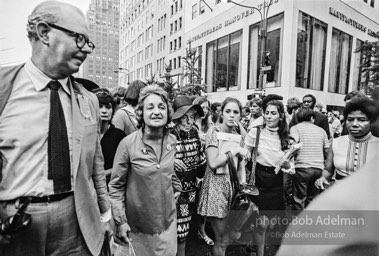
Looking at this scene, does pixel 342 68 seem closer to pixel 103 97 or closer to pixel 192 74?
pixel 103 97

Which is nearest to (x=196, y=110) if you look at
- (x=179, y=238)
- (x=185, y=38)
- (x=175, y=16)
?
(x=179, y=238)

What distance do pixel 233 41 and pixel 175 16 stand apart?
758 cm

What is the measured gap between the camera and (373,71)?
1.01m

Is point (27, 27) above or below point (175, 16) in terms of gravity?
below

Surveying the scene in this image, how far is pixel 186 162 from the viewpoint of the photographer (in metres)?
2.59

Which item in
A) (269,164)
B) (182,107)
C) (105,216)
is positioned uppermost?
(182,107)

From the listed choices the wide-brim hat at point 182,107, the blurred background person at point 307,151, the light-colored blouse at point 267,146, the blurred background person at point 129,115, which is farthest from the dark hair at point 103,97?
the blurred background person at point 307,151

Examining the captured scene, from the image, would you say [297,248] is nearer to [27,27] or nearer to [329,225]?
[329,225]

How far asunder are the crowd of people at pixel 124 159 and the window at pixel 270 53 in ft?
17.8

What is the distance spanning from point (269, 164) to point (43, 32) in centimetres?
230

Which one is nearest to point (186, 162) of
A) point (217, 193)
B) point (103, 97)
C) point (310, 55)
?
point (217, 193)

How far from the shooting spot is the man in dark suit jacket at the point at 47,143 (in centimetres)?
121

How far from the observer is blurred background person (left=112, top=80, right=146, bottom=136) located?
2848mm

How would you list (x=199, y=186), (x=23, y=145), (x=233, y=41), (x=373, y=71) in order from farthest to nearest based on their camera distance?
(x=233, y=41), (x=199, y=186), (x=23, y=145), (x=373, y=71)
